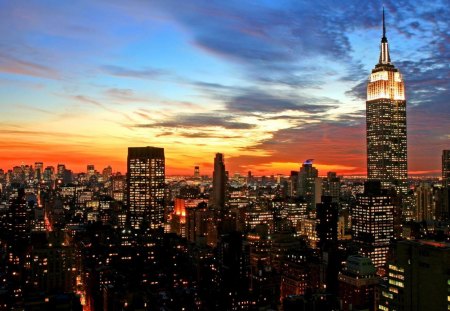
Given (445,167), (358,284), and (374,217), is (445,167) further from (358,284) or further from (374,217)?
(358,284)

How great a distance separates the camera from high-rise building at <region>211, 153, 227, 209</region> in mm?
124156

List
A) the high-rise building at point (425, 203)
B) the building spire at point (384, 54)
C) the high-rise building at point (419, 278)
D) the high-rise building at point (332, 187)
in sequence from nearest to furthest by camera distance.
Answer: the high-rise building at point (419, 278) < the high-rise building at point (425, 203) < the building spire at point (384, 54) < the high-rise building at point (332, 187)

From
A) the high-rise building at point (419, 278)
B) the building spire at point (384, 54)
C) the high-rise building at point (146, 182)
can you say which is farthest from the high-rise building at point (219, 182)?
the high-rise building at point (419, 278)

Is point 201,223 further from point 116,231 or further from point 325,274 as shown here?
point 325,274

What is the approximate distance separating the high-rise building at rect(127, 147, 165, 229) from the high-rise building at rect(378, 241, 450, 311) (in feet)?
306

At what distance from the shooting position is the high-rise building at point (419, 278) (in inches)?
1077

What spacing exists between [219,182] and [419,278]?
322 feet

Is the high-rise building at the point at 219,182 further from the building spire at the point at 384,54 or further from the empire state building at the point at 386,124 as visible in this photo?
the building spire at the point at 384,54

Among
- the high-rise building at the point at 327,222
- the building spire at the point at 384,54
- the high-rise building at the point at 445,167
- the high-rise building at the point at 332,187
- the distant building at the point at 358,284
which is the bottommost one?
the distant building at the point at 358,284

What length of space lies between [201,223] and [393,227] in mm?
37230

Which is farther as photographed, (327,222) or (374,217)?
(327,222)

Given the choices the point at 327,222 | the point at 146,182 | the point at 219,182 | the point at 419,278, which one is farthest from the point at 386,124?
the point at 419,278

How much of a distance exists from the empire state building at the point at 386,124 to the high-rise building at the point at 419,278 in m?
111

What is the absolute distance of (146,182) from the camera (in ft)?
429
